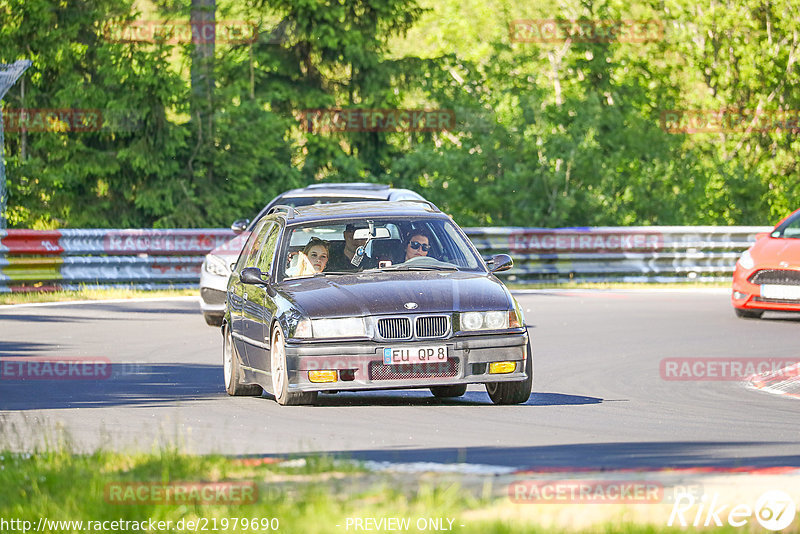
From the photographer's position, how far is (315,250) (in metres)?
12.1

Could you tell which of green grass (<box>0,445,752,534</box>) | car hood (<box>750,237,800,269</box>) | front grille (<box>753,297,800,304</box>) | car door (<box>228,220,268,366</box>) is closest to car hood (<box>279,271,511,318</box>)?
car door (<box>228,220,268,366</box>)

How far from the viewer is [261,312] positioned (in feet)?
39.1

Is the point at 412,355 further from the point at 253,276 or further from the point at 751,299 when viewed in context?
the point at 751,299

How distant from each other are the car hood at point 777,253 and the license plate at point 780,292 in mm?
258

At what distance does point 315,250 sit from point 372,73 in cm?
2558

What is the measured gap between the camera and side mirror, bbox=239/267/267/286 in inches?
475

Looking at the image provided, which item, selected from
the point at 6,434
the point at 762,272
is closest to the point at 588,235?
the point at 762,272

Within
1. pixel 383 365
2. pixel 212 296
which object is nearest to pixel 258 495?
pixel 383 365

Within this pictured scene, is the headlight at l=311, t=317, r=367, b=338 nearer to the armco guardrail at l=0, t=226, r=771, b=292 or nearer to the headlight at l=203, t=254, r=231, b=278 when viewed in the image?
the headlight at l=203, t=254, r=231, b=278

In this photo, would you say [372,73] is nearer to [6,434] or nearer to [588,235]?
[588,235]

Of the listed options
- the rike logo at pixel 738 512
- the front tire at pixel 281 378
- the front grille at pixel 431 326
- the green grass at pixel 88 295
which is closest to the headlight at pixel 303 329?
the front tire at pixel 281 378

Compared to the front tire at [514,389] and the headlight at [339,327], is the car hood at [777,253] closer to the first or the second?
the front tire at [514,389]

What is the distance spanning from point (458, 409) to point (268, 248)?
2.45m

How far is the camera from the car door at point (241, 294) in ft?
41.0
